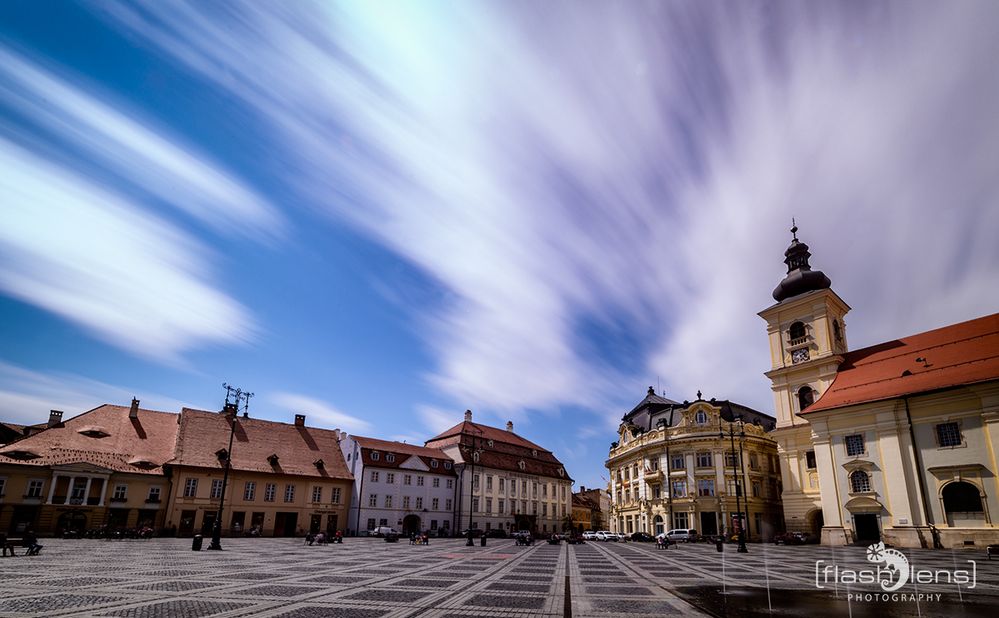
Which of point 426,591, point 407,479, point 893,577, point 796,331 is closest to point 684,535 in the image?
point 796,331

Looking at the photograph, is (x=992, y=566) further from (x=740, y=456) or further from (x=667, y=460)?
(x=667, y=460)

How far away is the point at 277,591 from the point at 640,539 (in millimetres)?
54268

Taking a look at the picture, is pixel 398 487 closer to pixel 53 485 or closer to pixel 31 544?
pixel 53 485

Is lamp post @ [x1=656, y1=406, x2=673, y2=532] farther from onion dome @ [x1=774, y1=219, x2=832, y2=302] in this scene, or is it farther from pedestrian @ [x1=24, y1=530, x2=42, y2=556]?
pedestrian @ [x1=24, y1=530, x2=42, y2=556]

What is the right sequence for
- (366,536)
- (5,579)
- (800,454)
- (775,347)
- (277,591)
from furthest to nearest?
(366,536) < (775,347) < (800,454) < (5,579) < (277,591)

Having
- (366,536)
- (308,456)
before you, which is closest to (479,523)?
(366,536)

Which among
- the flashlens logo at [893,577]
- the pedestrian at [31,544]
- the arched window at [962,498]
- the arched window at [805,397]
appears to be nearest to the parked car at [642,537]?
the arched window at [805,397]

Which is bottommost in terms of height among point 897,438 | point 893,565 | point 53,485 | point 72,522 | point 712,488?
point 72,522

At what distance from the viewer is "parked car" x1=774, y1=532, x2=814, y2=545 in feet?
144

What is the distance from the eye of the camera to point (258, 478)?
5225 centimetres

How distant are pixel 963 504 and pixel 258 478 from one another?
2262 inches

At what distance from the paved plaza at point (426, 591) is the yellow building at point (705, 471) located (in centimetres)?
3401

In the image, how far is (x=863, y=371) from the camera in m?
43.1

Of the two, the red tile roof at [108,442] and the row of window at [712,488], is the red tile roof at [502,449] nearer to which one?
the row of window at [712,488]
